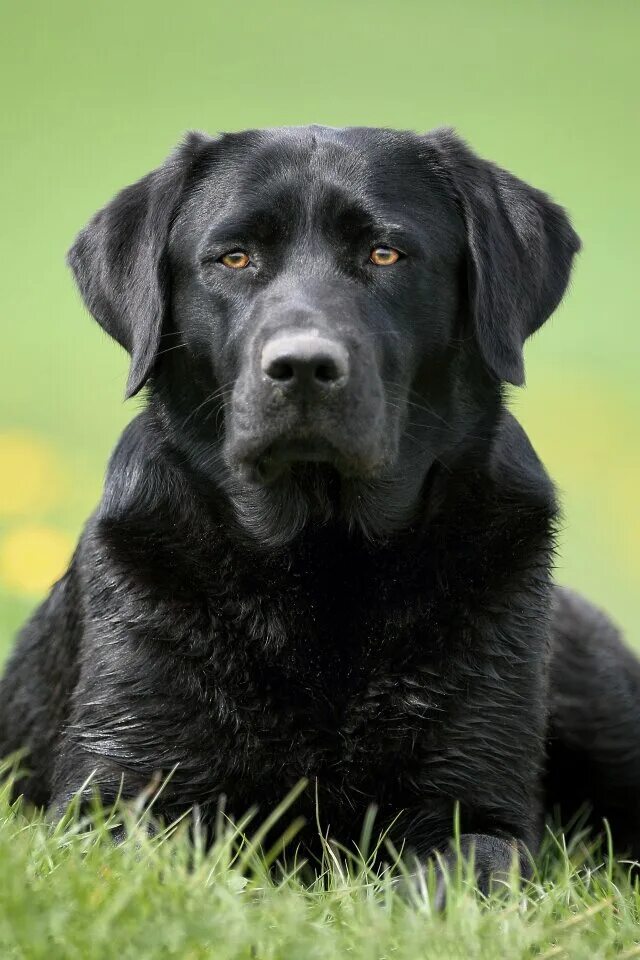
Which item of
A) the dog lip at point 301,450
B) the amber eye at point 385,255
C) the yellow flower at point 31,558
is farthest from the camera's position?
the yellow flower at point 31,558

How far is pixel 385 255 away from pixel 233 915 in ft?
5.93

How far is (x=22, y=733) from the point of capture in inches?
160

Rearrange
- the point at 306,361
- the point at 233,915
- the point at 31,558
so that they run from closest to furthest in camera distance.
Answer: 1. the point at 233,915
2. the point at 306,361
3. the point at 31,558

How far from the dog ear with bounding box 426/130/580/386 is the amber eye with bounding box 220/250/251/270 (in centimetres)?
61

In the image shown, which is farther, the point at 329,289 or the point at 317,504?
the point at 317,504

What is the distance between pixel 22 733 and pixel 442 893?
1.78 metres

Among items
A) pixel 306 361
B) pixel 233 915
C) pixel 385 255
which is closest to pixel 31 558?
pixel 385 255

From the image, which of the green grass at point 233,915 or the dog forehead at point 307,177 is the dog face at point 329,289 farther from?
the green grass at point 233,915

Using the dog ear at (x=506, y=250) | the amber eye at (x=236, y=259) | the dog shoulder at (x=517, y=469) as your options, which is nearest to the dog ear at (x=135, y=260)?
the amber eye at (x=236, y=259)

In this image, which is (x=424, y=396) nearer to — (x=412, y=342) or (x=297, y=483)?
(x=412, y=342)

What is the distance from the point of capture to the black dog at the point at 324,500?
3.28 meters

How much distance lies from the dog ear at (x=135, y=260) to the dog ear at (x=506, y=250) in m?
0.73

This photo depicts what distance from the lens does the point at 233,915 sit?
2244 mm

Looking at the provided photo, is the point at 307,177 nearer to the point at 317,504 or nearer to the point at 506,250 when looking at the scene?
the point at 506,250
